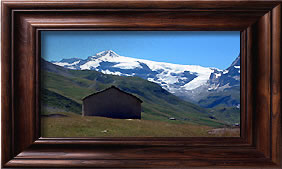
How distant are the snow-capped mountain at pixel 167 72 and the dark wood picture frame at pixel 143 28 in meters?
0.15

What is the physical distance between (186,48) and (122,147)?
0.71 m

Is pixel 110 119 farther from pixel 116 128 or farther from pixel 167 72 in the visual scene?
pixel 167 72

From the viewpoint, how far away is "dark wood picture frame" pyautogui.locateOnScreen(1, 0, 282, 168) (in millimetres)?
1318

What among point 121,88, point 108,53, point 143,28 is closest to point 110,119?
point 121,88

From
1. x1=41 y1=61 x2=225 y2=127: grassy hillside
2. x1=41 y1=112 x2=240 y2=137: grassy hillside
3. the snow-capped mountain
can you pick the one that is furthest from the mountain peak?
x1=41 y1=112 x2=240 y2=137: grassy hillside

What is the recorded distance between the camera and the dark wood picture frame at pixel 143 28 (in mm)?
1318

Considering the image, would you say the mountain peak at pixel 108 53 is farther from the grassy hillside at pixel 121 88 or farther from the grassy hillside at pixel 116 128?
the grassy hillside at pixel 116 128

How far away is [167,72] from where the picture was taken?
1.52m

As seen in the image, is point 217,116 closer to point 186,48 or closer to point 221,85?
point 221,85

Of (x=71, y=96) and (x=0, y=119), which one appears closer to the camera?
(x=0, y=119)

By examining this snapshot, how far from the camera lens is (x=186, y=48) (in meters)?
1.50

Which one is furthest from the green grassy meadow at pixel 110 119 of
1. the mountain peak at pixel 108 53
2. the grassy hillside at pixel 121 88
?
the mountain peak at pixel 108 53

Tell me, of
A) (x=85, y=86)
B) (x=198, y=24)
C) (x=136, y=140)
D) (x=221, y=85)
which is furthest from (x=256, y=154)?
(x=85, y=86)

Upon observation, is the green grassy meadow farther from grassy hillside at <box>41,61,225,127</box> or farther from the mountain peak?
the mountain peak
